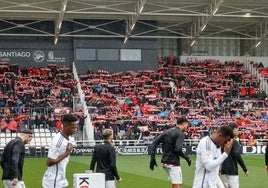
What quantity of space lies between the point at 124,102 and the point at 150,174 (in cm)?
2091

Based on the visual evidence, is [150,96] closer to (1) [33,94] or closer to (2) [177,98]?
(2) [177,98]

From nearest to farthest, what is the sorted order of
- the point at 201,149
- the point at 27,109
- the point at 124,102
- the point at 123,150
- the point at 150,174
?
the point at 201,149 < the point at 150,174 < the point at 123,150 < the point at 27,109 < the point at 124,102

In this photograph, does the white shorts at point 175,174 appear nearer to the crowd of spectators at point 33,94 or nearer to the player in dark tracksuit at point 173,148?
the player in dark tracksuit at point 173,148

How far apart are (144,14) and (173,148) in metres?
30.5

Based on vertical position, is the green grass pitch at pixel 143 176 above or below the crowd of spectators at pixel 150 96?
below

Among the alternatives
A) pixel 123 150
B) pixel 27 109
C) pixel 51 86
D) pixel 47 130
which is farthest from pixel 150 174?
pixel 51 86

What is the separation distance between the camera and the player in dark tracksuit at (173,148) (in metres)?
12.9

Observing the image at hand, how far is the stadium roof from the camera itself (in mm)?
41875

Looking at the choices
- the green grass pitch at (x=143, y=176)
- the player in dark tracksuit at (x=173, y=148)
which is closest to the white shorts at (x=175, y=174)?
the player in dark tracksuit at (x=173, y=148)

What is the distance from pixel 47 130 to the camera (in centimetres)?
3769

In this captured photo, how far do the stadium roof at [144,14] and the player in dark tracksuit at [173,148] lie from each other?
27548 millimetres

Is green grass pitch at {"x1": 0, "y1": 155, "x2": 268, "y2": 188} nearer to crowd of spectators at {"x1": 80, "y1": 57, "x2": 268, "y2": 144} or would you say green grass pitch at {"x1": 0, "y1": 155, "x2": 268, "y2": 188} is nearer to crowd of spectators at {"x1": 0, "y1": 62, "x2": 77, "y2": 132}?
crowd of spectators at {"x1": 80, "y1": 57, "x2": 268, "y2": 144}

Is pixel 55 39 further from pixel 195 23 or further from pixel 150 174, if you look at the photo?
pixel 150 174

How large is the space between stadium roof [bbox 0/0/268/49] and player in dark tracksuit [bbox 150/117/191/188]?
1085 inches
